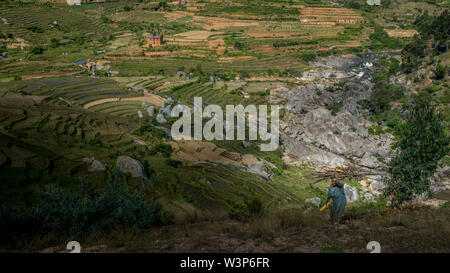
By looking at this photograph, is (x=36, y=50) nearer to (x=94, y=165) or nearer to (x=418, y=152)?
(x=94, y=165)

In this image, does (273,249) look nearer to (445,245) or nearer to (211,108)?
(445,245)

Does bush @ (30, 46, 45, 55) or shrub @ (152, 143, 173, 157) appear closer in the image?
shrub @ (152, 143, 173, 157)

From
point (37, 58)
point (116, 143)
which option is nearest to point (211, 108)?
point (116, 143)

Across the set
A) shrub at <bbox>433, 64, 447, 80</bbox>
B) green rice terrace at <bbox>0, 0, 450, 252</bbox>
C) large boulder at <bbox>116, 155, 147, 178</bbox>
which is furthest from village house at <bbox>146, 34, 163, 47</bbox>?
large boulder at <bbox>116, 155, 147, 178</bbox>

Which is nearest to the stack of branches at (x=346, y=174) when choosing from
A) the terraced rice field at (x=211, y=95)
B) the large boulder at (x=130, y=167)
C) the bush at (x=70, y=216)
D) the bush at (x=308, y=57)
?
the large boulder at (x=130, y=167)

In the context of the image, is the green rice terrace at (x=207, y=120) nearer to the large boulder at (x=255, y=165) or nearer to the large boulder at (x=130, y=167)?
the large boulder at (x=130, y=167)

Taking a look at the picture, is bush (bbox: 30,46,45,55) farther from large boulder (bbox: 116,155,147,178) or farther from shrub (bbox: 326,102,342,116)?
shrub (bbox: 326,102,342,116)
